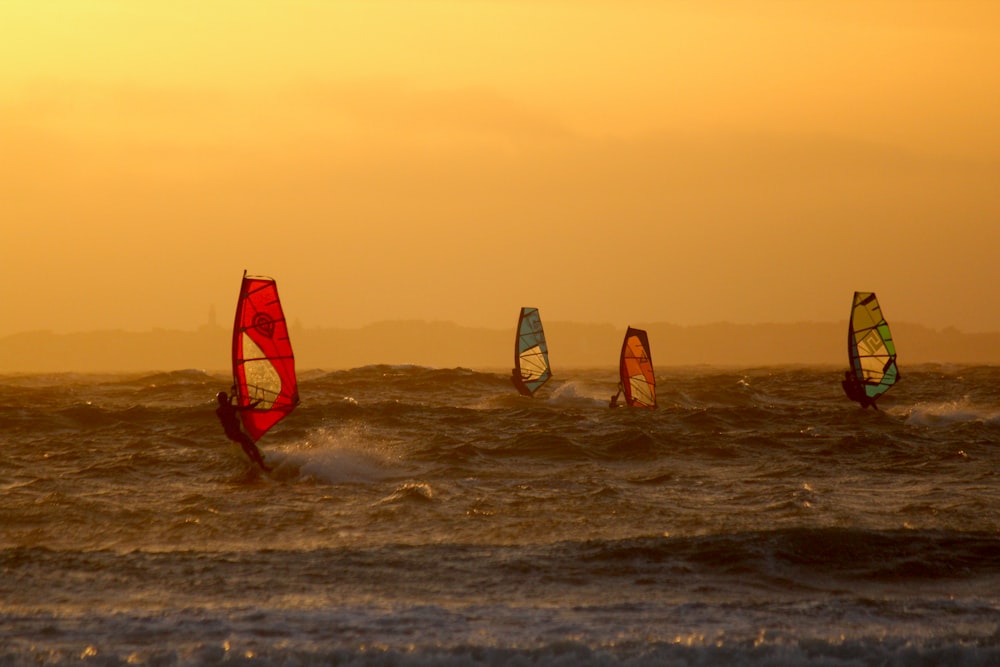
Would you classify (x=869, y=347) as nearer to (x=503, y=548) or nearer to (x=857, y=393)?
(x=857, y=393)

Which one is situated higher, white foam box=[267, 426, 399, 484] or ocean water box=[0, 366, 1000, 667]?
white foam box=[267, 426, 399, 484]

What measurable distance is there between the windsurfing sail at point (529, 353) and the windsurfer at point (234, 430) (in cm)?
1770

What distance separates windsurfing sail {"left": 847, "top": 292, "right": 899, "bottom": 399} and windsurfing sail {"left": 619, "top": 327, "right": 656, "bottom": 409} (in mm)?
4933

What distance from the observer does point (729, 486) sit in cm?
1345

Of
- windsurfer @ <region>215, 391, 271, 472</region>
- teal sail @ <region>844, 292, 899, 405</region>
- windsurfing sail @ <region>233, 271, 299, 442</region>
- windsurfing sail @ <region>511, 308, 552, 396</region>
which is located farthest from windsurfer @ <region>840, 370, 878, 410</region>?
windsurfer @ <region>215, 391, 271, 472</region>

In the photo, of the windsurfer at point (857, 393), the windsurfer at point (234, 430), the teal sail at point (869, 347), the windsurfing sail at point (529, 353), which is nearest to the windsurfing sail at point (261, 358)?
the windsurfer at point (234, 430)

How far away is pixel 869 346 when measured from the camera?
26.6m

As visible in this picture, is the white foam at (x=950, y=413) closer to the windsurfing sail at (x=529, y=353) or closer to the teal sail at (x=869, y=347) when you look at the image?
the teal sail at (x=869, y=347)

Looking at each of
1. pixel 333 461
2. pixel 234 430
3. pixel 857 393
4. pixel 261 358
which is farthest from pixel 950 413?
pixel 234 430

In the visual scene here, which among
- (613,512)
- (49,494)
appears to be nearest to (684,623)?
(613,512)

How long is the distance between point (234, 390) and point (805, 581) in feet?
32.0

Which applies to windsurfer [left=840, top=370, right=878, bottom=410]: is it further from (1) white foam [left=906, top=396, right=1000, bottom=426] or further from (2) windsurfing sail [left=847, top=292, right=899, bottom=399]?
(1) white foam [left=906, top=396, right=1000, bottom=426]

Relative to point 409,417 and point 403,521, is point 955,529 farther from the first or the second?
point 409,417

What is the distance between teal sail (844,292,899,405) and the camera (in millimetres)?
26047
